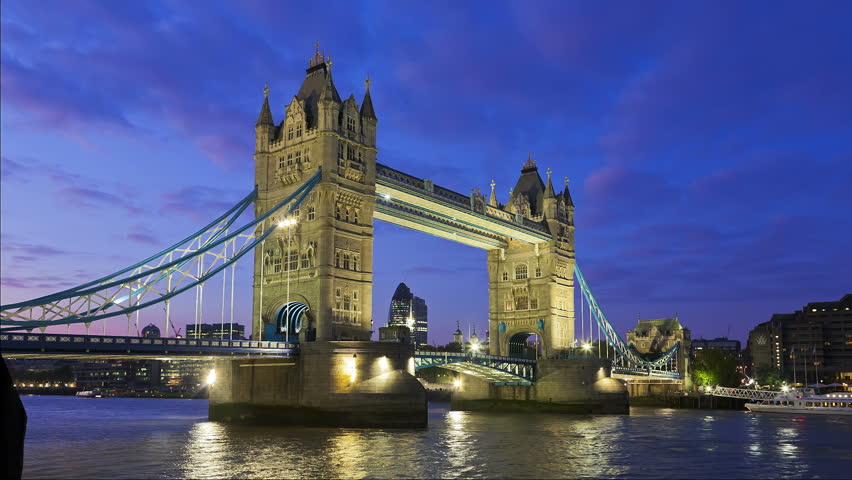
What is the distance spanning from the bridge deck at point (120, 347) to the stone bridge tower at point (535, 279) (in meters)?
41.1

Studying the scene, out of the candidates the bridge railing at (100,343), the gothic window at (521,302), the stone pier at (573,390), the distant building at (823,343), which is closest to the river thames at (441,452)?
the bridge railing at (100,343)

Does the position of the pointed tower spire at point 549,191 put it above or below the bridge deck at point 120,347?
above

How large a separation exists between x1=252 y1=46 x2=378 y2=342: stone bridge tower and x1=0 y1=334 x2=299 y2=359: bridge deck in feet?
24.6

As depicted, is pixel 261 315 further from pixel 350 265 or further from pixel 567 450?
pixel 567 450

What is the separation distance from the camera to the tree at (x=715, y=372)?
406 ft

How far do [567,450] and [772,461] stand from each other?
32.8 feet

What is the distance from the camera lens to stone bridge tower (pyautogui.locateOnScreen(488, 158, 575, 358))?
8419 cm

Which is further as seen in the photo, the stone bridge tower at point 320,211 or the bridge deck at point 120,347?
the stone bridge tower at point 320,211

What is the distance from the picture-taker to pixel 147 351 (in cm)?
4288

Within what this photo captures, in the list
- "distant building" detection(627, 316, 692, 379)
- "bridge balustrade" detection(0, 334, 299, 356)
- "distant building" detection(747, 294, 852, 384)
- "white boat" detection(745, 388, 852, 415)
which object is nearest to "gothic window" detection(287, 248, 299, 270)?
"bridge balustrade" detection(0, 334, 299, 356)

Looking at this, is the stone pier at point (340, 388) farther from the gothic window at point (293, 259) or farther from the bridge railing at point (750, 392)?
the bridge railing at point (750, 392)

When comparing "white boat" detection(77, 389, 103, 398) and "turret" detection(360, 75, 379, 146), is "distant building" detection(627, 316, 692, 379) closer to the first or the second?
"turret" detection(360, 75, 379, 146)

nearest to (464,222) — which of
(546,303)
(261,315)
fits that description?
(546,303)

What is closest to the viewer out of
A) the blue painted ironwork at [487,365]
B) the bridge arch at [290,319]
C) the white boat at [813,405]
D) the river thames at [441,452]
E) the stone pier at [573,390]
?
the river thames at [441,452]
